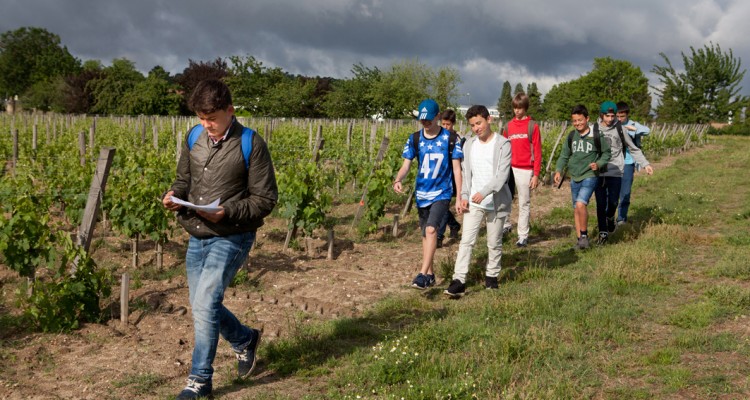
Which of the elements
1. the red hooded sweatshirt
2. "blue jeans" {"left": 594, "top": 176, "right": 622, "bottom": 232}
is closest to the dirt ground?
"blue jeans" {"left": 594, "top": 176, "right": 622, "bottom": 232}

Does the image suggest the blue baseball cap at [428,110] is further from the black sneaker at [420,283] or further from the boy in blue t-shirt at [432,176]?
the black sneaker at [420,283]

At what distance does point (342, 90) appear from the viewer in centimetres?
5503

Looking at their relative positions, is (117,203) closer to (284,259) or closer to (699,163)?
(284,259)

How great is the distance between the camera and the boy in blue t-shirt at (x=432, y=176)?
5.73m

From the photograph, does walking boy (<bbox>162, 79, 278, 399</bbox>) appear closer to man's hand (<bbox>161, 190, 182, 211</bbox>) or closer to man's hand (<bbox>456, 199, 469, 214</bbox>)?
man's hand (<bbox>161, 190, 182, 211</bbox>)

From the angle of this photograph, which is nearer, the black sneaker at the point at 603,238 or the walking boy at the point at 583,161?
the walking boy at the point at 583,161

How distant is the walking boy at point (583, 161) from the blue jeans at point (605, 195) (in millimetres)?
243

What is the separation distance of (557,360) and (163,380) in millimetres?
2550

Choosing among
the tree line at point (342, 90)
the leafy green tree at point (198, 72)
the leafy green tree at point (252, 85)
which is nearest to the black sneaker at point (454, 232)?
the tree line at point (342, 90)

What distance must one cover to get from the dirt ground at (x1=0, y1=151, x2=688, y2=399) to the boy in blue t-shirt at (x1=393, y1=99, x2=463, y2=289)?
58 centimetres

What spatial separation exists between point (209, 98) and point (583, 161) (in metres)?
5.27

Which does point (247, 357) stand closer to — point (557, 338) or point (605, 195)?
point (557, 338)

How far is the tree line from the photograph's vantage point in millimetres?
41875

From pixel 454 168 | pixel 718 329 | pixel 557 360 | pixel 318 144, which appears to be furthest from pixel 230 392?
pixel 318 144
